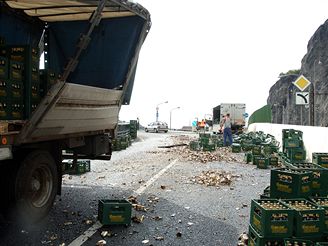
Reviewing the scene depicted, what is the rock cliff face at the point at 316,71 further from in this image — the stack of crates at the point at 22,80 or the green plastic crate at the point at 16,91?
the green plastic crate at the point at 16,91

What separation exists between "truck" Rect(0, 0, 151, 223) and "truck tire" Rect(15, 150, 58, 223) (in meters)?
0.01

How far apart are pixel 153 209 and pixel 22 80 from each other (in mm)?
3376

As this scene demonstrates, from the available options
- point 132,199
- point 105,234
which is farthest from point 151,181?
point 105,234

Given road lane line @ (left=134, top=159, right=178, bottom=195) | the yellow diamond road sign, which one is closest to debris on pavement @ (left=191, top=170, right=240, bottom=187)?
road lane line @ (left=134, top=159, right=178, bottom=195)

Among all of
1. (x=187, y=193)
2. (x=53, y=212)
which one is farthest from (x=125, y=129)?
(x=53, y=212)

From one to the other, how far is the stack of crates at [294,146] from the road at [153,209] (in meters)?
2.49

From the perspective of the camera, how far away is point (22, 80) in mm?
5168

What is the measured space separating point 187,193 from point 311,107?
9386 millimetres

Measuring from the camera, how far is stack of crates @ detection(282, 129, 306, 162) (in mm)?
14086

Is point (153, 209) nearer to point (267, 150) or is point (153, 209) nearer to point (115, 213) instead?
point (115, 213)

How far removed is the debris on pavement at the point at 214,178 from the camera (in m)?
9.80

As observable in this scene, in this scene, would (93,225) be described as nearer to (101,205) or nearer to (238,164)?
(101,205)

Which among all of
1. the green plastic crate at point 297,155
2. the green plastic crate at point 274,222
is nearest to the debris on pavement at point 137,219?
the green plastic crate at point 274,222

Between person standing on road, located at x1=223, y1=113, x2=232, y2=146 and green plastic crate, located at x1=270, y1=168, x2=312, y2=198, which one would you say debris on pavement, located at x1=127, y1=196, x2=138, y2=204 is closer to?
green plastic crate, located at x1=270, y1=168, x2=312, y2=198
